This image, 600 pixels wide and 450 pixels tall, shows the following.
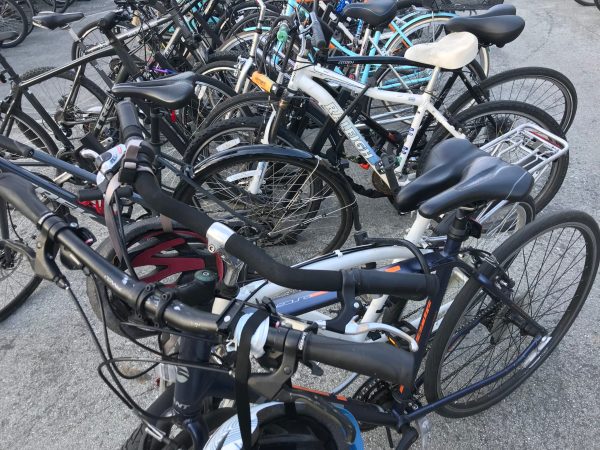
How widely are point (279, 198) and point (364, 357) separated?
6.79 feet

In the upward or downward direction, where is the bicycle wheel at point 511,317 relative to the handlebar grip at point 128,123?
downward

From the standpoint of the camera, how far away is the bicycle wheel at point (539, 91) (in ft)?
9.66

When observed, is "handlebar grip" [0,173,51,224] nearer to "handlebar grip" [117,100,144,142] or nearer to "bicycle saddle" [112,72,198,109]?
"handlebar grip" [117,100,144,142]

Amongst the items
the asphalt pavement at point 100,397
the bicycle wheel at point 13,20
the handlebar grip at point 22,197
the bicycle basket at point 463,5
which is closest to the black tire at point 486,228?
the asphalt pavement at point 100,397

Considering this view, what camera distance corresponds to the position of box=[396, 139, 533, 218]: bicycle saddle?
4.09ft

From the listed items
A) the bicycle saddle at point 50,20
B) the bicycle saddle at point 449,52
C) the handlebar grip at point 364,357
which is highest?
the bicycle saddle at point 50,20

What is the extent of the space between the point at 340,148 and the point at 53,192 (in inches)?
65.4

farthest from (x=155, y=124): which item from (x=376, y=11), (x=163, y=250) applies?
(x=376, y=11)

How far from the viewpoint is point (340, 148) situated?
2.87 meters

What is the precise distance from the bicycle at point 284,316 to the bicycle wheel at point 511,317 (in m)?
0.01

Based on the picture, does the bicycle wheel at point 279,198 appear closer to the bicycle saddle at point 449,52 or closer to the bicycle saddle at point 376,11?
the bicycle saddle at point 449,52

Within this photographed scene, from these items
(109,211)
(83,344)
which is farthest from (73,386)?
(109,211)

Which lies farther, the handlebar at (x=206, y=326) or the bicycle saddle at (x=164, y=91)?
the bicycle saddle at (x=164, y=91)

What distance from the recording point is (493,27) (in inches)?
99.1
